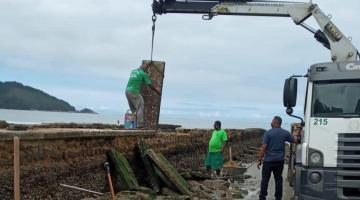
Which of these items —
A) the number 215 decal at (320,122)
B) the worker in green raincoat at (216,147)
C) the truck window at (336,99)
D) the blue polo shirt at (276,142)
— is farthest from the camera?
the worker in green raincoat at (216,147)

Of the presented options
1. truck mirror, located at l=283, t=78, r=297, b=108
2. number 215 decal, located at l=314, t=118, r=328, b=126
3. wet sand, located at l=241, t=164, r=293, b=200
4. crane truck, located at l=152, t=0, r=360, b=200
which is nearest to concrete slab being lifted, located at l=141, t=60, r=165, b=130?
wet sand, located at l=241, t=164, r=293, b=200

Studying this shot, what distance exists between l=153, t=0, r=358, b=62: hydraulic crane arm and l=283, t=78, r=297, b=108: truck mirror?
4289mm

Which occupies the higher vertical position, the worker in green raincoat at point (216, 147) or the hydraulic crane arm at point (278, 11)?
the hydraulic crane arm at point (278, 11)

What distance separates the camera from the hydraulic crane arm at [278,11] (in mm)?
13219

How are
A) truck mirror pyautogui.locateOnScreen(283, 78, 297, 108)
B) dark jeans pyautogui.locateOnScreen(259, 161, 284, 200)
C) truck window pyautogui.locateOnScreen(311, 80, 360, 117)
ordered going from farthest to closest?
dark jeans pyautogui.locateOnScreen(259, 161, 284, 200) → truck mirror pyautogui.locateOnScreen(283, 78, 297, 108) → truck window pyautogui.locateOnScreen(311, 80, 360, 117)

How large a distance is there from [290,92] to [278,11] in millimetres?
5592

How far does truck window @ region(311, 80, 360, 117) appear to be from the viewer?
8.68 metres

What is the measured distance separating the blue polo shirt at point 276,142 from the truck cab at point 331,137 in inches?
83.8

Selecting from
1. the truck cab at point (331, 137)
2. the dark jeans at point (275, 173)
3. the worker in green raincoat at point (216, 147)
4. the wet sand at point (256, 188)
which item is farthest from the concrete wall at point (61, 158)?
the truck cab at point (331, 137)

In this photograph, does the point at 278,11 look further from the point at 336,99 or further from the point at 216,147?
the point at 336,99

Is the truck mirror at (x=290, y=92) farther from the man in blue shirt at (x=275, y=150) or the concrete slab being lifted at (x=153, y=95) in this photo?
the concrete slab being lifted at (x=153, y=95)

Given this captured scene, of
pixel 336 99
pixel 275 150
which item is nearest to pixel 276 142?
pixel 275 150

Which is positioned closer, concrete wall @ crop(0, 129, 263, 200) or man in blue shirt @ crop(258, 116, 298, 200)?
concrete wall @ crop(0, 129, 263, 200)

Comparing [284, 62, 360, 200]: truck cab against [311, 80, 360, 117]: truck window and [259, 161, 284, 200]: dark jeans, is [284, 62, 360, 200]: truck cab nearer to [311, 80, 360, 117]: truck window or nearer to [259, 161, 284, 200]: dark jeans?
[311, 80, 360, 117]: truck window
